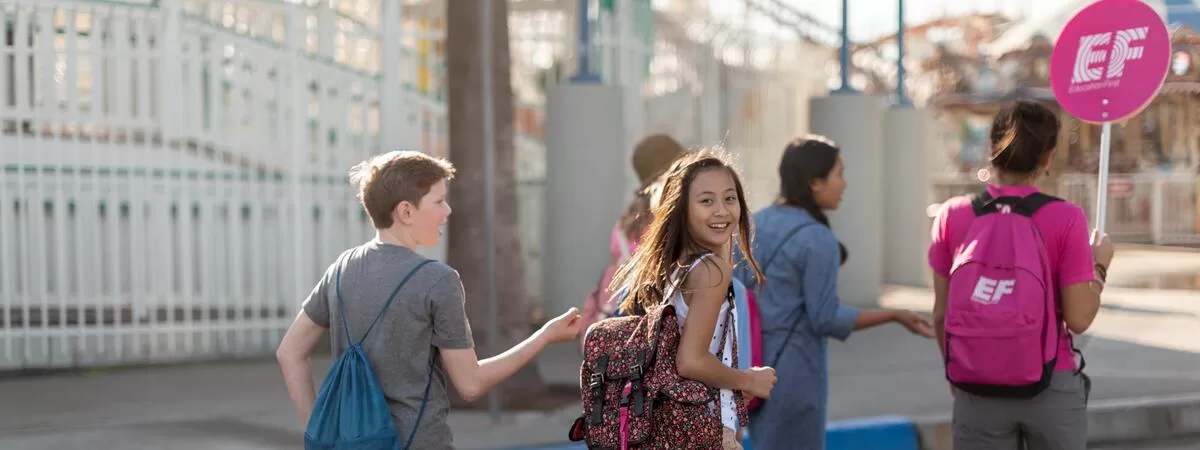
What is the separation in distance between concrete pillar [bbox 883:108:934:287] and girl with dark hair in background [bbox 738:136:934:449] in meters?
9.32

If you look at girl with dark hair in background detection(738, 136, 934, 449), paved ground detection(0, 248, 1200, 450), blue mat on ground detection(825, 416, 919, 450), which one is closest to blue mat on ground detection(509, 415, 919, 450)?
blue mat on ground detection(825, 416, 919, 450)

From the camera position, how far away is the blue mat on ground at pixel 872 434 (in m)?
6.60

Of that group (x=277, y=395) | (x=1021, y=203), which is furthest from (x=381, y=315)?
(x=277, y=395)

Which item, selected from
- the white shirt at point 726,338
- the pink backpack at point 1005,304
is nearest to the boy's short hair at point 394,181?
the white shirt at point 726,338

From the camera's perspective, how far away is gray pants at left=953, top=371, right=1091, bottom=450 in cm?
405

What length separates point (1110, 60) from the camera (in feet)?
16.7

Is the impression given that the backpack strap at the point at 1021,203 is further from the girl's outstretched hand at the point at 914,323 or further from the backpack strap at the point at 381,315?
the backpack strap at the point at 381,315

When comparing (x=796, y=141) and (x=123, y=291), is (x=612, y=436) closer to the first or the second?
(x=796, y=141)

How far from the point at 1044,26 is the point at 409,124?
56.7 ft

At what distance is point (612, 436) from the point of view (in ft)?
10.7

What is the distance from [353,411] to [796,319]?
180cm

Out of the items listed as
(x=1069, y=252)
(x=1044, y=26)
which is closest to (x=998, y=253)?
(x=1069, y=252)

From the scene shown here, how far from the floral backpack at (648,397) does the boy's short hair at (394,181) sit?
62 cm

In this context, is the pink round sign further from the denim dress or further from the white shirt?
the white shirt
